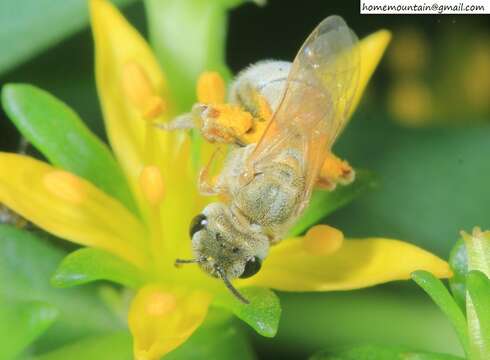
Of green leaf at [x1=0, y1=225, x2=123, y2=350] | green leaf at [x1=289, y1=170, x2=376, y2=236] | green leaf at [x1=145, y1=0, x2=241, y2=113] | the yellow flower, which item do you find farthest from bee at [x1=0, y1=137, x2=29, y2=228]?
green leaf at [x1=289, y1=170, x2=376, y2=236]

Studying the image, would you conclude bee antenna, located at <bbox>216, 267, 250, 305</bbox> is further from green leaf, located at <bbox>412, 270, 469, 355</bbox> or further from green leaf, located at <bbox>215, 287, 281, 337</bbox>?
green leaf, located at <bbox>412, 270, 469, 355</bbox>

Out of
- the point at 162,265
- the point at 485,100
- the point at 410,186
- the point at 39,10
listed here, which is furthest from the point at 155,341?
the point at 485,100

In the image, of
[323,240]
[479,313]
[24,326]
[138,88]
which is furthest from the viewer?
[138,88]

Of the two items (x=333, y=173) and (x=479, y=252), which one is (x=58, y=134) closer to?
(x=333, y=173)

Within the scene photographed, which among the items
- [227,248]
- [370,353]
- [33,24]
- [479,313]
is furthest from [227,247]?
[33,24]

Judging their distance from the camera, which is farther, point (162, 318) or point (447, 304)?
point (162, 318)

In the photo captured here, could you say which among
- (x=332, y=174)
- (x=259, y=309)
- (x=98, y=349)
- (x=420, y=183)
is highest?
(x=332, y=174)
